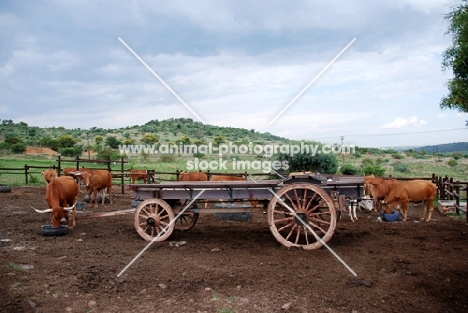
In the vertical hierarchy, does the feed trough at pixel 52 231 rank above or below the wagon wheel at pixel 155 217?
below

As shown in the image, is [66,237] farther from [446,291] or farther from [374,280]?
[446,291]

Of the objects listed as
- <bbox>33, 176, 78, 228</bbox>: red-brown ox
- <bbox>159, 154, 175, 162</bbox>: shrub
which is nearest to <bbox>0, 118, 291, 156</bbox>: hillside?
<bbox>159, 154, 175, 162</bbox>: shrub

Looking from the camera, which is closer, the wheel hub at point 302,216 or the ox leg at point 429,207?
the wheel hub at point 302,216

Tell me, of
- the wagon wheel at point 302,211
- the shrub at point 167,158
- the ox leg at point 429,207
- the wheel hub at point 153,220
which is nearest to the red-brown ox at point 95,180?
the wheel hub at point 153,220

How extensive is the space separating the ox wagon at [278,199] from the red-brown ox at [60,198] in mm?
2016

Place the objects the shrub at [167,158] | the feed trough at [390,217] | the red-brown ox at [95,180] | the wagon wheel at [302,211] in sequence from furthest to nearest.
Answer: the shrub at [167,158]
the red-brown ox at [95,180]
the feed trough at [390,217]
the wagon wheel at [302,211]

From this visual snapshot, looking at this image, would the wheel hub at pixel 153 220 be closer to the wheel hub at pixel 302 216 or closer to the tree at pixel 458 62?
the wheel hub at pixel 302 216

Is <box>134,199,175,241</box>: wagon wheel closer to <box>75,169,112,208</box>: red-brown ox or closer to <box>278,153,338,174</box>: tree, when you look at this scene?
<box>75,169,112,208</box>: red-brown ox

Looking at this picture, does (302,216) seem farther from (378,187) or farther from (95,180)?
(95,180)

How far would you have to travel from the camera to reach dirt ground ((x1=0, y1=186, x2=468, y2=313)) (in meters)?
5.07

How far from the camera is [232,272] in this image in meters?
6.30

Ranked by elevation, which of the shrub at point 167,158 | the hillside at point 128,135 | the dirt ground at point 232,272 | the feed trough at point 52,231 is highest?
the hillside at point 128,135

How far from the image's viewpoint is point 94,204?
15.0 meters

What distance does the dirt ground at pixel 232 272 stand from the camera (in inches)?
200
